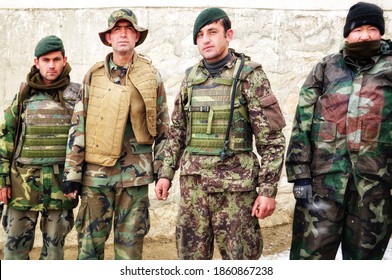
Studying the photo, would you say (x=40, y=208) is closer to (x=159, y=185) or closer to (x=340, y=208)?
(x=159, y=185)

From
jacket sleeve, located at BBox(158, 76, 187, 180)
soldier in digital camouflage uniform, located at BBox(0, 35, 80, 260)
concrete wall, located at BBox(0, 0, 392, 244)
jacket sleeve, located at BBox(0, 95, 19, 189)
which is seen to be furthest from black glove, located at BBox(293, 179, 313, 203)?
concrete wall, located at BBox(0, 0, 392, 244)

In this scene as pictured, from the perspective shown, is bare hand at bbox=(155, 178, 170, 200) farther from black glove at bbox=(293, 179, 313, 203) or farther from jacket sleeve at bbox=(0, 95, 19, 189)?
jacket sleeve at bbox=(0, 95, 19, 189)

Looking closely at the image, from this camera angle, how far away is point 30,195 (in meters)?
3.60

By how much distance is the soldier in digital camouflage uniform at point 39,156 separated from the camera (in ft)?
11.8

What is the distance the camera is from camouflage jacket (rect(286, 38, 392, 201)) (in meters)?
3.02

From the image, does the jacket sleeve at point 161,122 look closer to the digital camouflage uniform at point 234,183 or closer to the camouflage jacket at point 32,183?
the digital camouflage uniform at point 234,183

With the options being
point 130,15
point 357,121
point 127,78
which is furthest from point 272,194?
point 130,15

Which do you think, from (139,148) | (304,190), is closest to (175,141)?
(139,148)

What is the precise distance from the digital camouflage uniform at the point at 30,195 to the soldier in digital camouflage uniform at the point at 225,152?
3.10ft

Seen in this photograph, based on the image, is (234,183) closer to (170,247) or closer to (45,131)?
(45,131)

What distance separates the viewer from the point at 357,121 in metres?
3.03

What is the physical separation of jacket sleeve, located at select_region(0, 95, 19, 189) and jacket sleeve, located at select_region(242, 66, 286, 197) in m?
1.69

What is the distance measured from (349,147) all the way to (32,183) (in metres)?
2.13

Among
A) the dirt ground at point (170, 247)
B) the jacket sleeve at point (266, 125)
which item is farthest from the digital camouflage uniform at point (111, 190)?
the dirt ground at point (170, 247)
